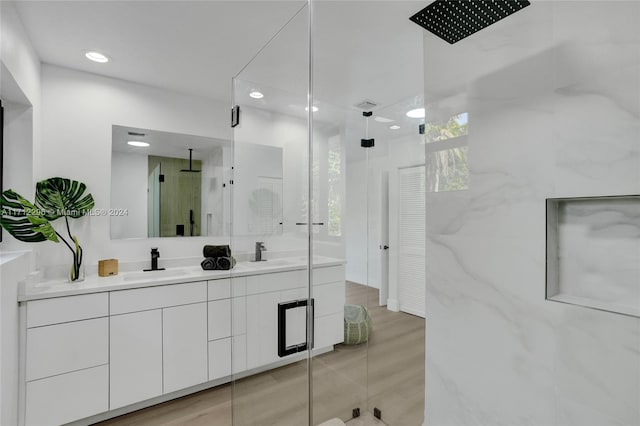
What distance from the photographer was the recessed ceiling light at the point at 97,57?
1.99 meters

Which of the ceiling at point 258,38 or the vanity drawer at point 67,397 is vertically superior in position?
the ceiling at point 258,38

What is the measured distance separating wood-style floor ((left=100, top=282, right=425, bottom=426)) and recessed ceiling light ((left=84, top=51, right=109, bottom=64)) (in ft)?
7.24

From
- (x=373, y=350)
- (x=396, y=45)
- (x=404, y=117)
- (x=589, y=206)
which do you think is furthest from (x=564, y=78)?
(x=373, y=350)

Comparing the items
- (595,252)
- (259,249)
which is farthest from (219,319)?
(595,252)

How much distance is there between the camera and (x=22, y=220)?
6.03ft

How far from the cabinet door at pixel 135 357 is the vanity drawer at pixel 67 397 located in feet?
0.19

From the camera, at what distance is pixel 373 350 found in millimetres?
1444

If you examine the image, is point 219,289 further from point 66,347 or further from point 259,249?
point 66,347

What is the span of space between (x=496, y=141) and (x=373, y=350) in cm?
105

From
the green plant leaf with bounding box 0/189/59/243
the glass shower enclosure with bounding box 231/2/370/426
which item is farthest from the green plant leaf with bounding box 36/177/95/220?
the glass shower enclosure with bounding box 231/2/370/426

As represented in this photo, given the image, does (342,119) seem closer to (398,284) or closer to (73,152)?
(398,284)

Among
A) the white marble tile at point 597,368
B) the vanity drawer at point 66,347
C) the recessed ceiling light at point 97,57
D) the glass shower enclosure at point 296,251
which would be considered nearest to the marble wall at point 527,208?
the white marble tile at point 597,368

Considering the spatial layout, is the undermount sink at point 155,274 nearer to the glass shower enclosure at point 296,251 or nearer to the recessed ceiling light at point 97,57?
the glass shower enclosure at point 296,251

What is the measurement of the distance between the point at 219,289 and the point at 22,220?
1.26m
